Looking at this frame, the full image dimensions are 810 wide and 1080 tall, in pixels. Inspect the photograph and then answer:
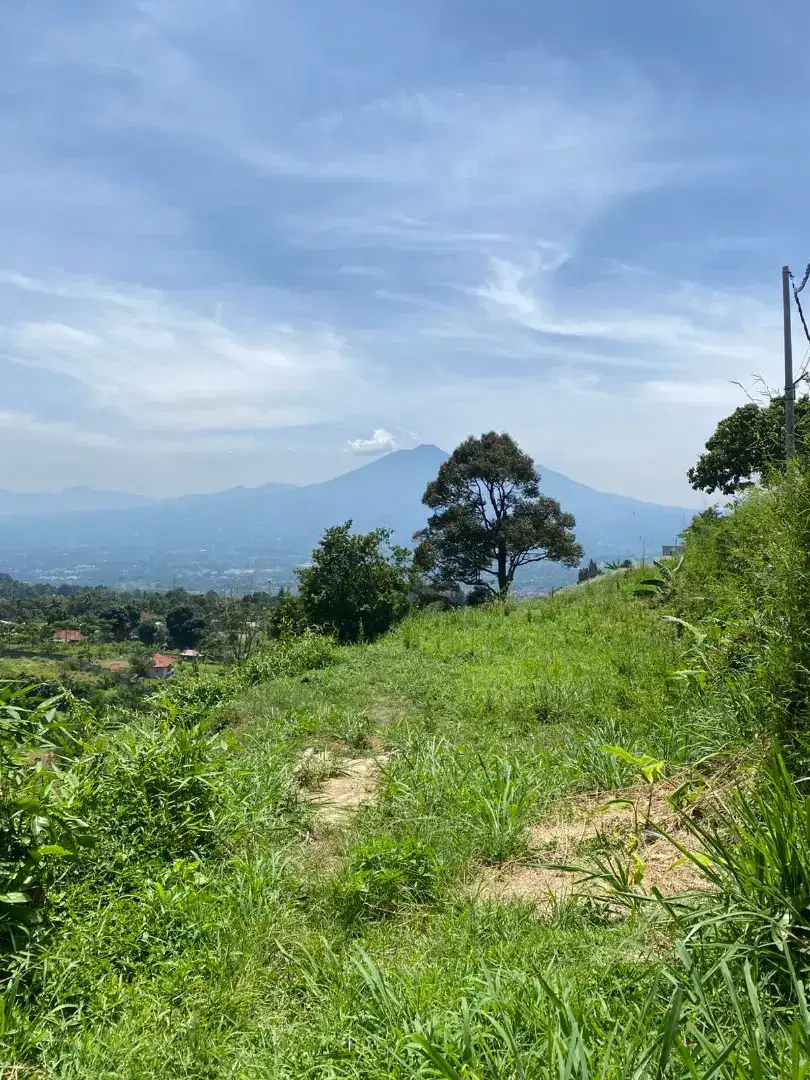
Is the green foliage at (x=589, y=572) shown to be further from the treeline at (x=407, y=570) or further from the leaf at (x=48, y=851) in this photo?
the leaf at (x=48, y=851)

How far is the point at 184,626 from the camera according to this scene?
2099 inches

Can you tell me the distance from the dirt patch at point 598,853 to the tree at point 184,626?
52.1 metres

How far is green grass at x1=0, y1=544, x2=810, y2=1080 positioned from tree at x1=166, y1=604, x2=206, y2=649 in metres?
50.4

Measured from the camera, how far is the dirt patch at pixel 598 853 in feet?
8.89

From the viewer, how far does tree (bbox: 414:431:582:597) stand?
2620 cm

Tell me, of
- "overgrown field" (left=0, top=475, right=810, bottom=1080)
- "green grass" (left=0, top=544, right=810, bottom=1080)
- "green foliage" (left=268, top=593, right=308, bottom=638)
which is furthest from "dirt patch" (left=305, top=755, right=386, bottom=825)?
"green foliage" (left=268, top=593, right=308, bottom=638)

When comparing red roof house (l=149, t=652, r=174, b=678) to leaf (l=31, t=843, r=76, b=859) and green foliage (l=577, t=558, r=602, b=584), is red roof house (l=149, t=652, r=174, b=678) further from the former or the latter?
leaf (l=31, t=843, r=76, b=859)

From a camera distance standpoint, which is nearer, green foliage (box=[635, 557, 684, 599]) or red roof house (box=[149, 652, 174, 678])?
green foliage (box=[635, 557, 684, 599])

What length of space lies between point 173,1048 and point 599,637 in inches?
306

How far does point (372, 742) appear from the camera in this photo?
571cm

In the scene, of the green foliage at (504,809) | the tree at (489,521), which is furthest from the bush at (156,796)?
the tree at (489,521)

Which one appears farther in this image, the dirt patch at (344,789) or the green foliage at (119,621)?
the green foliage at (119,621)

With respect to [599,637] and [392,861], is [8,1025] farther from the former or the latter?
[599,637]

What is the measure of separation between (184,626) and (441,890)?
54144 mm
